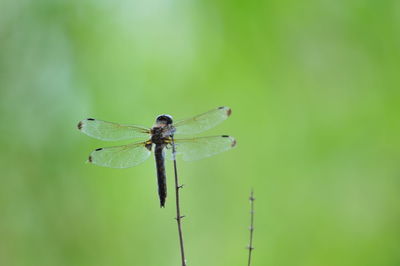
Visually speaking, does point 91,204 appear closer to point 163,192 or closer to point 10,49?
point 10,49

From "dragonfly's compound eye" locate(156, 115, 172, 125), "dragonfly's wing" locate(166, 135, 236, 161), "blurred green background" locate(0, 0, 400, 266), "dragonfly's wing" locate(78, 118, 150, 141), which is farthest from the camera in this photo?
"blurred green background" locate(0, 0, 400, 266)

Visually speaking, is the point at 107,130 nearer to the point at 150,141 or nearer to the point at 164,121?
the point at 150,141

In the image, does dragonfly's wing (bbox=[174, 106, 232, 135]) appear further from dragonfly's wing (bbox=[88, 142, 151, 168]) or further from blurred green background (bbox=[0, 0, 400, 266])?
blurred green background (bbox=[0, 0, 400, 266])

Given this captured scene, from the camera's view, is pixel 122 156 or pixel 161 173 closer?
pixel 161 173

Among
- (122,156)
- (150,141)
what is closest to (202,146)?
(150,141)

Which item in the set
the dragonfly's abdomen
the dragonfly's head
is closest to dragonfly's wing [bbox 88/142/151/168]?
the dragonfly's abdomen

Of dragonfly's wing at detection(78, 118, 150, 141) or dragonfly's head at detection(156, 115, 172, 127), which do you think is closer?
dragonfly's head at detection(156, 115, 172, 127)
